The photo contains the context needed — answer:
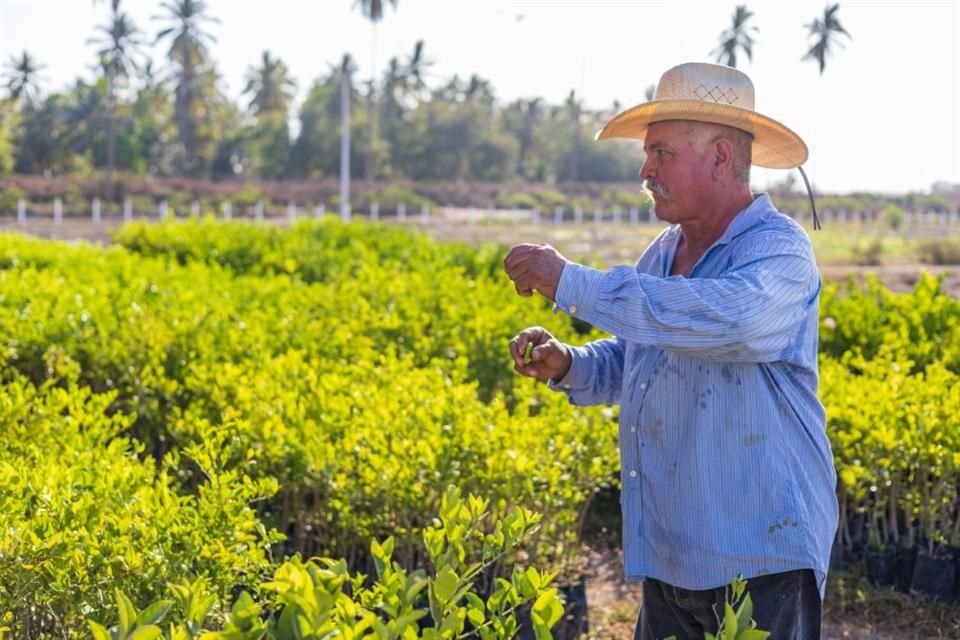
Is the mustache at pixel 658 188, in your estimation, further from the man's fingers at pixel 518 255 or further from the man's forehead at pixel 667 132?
the man's fingers at pixel 518 255

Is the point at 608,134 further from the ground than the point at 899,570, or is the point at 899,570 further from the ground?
the point at 608,134

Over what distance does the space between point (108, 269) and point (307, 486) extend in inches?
149

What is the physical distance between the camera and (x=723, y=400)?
2291 mm

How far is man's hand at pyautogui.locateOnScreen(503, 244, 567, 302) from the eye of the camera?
6.91ft

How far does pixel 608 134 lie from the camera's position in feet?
8.86

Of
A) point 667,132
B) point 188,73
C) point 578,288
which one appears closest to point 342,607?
point 578,288

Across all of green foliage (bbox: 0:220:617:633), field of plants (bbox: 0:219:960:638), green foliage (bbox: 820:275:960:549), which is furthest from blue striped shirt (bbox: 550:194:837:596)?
green foliage (bbox: 820:275:960:549)

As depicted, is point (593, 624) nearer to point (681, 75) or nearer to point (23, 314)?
point (681, 75)

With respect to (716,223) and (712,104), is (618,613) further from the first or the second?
(712,104)

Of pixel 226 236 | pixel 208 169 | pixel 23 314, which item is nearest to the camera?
pixel 23 314

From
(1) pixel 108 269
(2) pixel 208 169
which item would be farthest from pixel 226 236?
(2) pixel 208 169

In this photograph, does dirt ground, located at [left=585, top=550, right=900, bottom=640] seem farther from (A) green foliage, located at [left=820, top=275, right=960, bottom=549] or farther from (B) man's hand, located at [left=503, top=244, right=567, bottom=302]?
(B) man's hand, located at [left=503, top=244, right=567, bottom=302]

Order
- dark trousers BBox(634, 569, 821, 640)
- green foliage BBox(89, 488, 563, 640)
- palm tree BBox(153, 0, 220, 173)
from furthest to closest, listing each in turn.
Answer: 1. palm tree BBox(153, 0, 220, 173)
2. dark trousers BBox(634, 569, 821, 640)
3. green foliage BBox(89, 488, 563, 640)

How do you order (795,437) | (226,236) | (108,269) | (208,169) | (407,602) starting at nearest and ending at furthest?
1. (407,602)
2. (795,437)
3. (108,269)
4. (226,236)
5. (208,169)
